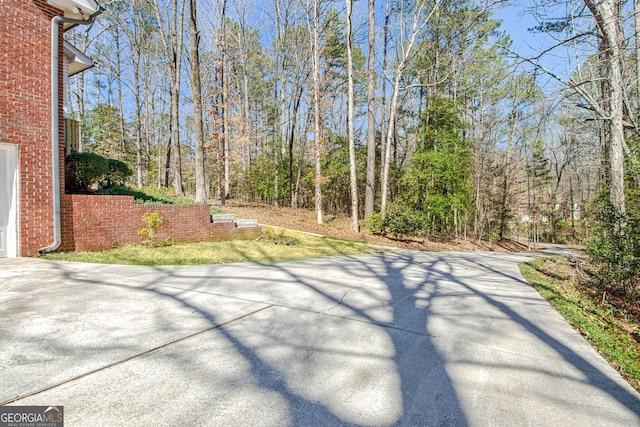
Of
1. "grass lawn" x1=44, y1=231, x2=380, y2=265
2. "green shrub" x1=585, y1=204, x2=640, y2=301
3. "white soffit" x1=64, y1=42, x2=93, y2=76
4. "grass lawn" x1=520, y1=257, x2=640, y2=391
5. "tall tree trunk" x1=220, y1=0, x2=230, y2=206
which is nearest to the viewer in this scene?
"grass lawn" x1=520, y1=257, x2=640, y2=391

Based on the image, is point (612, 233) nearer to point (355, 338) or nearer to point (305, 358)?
point (355, 338)

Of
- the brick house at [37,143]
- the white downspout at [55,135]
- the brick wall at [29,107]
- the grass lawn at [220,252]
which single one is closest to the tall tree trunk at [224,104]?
the grass lawn at [220,252]

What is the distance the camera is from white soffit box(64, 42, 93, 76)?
8.28 m

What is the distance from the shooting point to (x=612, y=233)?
5945 mm

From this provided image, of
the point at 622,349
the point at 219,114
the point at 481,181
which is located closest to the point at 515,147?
the point at 481,181

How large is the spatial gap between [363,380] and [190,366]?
1293mm

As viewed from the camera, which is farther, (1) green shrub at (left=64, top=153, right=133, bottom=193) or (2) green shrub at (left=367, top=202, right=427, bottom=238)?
(2) green shrub at (left=367, top=202, right=427, bottom=238)

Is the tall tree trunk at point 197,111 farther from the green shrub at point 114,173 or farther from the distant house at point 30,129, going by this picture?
the distant house at point 30,129

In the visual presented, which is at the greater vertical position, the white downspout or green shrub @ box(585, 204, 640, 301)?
the white downspout

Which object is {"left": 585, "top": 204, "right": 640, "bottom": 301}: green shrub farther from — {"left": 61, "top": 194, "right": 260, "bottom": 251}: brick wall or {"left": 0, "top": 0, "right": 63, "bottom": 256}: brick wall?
{"left": 0, "top": 0, "right": 63, "bottom": 256}: brick wall

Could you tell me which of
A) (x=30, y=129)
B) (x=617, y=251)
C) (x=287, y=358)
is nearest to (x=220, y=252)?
(x=30, y=129)

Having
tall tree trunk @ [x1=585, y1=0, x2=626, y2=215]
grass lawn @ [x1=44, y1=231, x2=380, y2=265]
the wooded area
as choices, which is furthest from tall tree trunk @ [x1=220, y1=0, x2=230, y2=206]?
tall tree trunk @ [x1=585, y1=0, x2=626, y2=215]

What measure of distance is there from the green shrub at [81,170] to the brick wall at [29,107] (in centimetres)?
130

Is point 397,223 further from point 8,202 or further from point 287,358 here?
point 8,202
